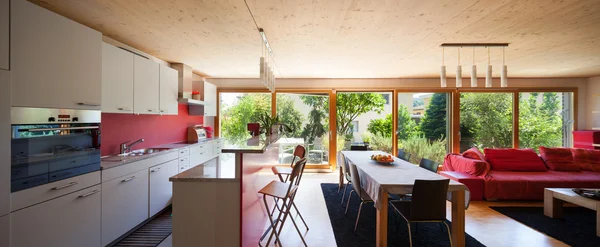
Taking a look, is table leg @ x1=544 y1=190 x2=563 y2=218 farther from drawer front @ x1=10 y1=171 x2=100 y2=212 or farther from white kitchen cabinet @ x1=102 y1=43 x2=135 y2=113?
white kitchen cabinet @ x1=102 y1=43 x2=135 y2=113

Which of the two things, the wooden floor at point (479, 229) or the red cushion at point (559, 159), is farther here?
the red cushion at point (559, 159)

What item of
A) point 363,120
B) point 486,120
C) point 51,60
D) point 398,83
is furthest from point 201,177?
point 486,120

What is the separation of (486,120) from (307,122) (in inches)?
165

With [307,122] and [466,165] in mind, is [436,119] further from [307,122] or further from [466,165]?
[307,122]

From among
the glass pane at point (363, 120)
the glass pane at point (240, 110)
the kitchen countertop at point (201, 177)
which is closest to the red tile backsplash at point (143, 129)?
the glass pane at point (240, 110)

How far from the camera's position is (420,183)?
225 centimetres

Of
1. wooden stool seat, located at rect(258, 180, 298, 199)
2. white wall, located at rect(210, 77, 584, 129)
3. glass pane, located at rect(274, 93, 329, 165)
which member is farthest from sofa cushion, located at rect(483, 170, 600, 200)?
wooden stool seat, located at rect(258, 180, 298, 199)

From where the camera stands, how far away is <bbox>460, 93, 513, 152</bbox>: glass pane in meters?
5.71

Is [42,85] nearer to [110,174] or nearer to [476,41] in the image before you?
[110,174]

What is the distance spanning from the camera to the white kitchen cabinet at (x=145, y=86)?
3.20 meters

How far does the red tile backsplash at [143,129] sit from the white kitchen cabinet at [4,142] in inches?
56.9

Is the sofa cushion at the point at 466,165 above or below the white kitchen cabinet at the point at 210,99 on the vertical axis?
below

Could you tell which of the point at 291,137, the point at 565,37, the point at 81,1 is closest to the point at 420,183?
the point at 565,37

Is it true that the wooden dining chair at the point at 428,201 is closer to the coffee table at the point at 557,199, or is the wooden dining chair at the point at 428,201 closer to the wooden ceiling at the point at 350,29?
the wooden ceiling at the point at 350,29
